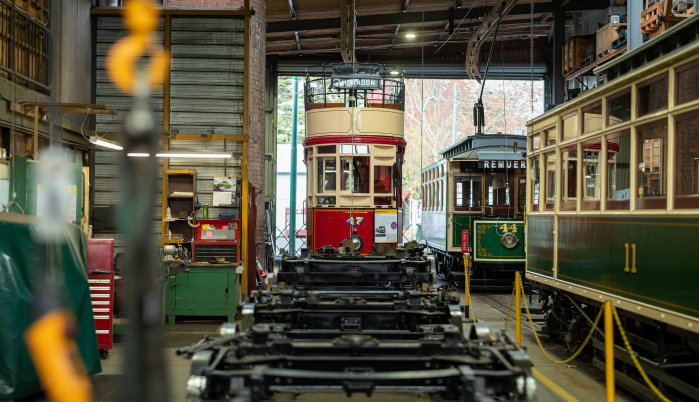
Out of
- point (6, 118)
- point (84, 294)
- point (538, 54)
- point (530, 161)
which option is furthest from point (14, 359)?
point (538, 54)

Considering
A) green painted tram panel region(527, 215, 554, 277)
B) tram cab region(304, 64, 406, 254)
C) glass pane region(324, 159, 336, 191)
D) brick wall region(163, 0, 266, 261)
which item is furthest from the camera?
glass pane region(324, 159, 336, 191)

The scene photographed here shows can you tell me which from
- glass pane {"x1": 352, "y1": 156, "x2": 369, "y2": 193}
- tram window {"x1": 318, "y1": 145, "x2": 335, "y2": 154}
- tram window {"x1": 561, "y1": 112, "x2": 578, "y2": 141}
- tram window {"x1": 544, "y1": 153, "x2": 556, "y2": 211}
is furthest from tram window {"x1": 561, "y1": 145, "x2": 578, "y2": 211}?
tram window {"x1": 318, "y1": 145, "x2": 335, "y2": 154}

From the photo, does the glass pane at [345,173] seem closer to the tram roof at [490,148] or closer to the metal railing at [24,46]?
the tram roof at [490,148]

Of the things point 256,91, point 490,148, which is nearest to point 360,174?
point 256,91

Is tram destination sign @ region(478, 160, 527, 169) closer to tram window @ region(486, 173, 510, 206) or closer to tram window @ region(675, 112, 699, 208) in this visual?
tram window @ region(486, 173, 510, 206)

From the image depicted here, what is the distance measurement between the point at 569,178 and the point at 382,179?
5.15 meters

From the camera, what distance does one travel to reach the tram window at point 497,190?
15719 millimetres

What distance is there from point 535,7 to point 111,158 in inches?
545

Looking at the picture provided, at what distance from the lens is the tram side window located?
51.5ft

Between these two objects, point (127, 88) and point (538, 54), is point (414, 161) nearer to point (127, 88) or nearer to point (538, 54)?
point (538, 54)

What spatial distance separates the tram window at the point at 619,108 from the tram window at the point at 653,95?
25 cm

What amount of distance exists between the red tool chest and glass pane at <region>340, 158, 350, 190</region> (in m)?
5.90

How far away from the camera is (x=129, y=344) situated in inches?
37.8

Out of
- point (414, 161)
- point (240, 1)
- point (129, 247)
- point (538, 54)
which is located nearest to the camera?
point (129, 247)
